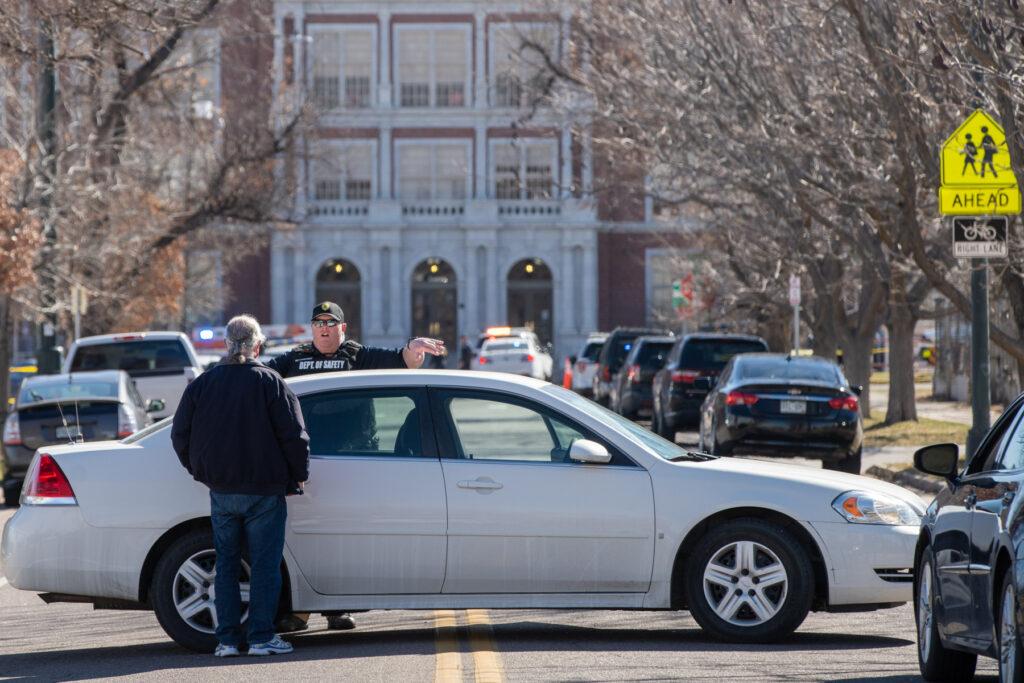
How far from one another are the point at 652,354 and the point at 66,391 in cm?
1327

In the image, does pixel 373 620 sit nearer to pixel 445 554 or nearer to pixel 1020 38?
pixel 445 554

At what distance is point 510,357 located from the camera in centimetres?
4422

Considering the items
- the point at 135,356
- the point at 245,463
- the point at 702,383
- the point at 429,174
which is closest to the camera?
the point at 245,463

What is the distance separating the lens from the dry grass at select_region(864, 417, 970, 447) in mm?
26109

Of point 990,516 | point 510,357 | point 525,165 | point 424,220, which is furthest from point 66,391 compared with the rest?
point 424,220

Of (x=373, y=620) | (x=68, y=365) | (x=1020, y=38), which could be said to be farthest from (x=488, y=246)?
(x=373, y=620)

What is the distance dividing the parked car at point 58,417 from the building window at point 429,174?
52819 millimetres

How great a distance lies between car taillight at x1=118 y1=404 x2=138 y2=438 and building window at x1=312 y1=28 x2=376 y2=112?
5203cm

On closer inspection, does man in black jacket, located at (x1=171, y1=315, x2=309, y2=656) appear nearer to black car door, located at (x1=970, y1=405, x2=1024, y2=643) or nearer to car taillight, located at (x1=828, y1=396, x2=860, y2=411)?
black car door, located at (x1=970, y1=405, x2=1024, y2=643)

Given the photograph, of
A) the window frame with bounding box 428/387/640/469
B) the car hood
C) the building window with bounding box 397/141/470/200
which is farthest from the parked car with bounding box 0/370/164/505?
the building window with bounding box 397/141/470/200

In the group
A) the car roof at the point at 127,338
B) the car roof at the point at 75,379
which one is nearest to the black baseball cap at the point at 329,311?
the car roof at the point at 75,379

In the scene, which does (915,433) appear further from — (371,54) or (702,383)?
(371,54)

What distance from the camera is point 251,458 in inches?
343

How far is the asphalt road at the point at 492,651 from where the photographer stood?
27.0 feet
